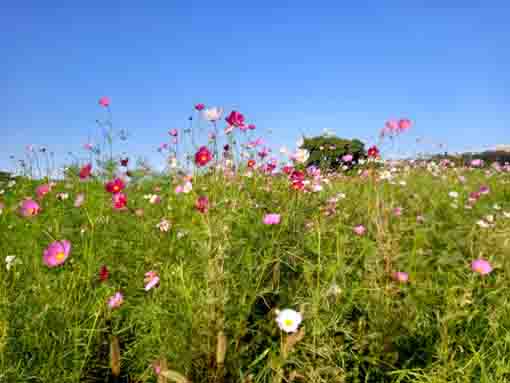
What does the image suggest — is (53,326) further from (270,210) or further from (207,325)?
(270,210)

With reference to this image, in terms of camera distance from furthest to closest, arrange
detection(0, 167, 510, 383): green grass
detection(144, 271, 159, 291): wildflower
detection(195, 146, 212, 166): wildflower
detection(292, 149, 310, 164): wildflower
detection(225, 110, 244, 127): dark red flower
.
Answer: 1. detection(292, 149, 310, 164): wildflower
2. detection(225, 110, 244, 127): dark red flower
3. detection(195, 146, 212, 166): wildflower
4. detection(144, 271, 159, 291): wildflower
5. detection(0, 167, 510, 383): green grass

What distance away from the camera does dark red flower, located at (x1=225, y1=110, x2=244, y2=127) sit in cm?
229

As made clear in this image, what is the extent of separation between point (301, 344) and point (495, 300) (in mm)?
1106

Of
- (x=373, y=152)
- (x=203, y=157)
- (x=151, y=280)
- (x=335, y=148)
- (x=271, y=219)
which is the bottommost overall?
(x=151, y=280)

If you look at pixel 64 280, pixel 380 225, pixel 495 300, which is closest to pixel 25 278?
pixel 64 280

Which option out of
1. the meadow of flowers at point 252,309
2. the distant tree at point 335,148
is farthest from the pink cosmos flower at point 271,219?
the distant tree at point 335,148

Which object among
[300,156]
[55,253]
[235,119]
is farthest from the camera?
[300,156]

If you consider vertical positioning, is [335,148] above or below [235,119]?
above

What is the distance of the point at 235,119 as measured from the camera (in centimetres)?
232

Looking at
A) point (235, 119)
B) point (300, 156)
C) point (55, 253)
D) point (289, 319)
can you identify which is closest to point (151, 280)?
point (55, 253)

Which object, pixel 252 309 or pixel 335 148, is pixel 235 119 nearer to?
pixel 252 309

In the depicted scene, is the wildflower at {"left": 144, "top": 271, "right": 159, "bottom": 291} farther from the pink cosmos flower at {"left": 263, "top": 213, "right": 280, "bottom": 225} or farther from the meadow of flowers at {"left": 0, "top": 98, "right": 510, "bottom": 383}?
the pink cosmos flower at {"left": 263, "top": 213, "right": 280, "bottom": 225}

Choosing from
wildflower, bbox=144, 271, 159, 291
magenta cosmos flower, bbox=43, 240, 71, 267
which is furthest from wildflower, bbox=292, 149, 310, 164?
magenta cosmos flower, bbox=43, 240, 71, 267

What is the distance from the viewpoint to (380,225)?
5.43 ft
